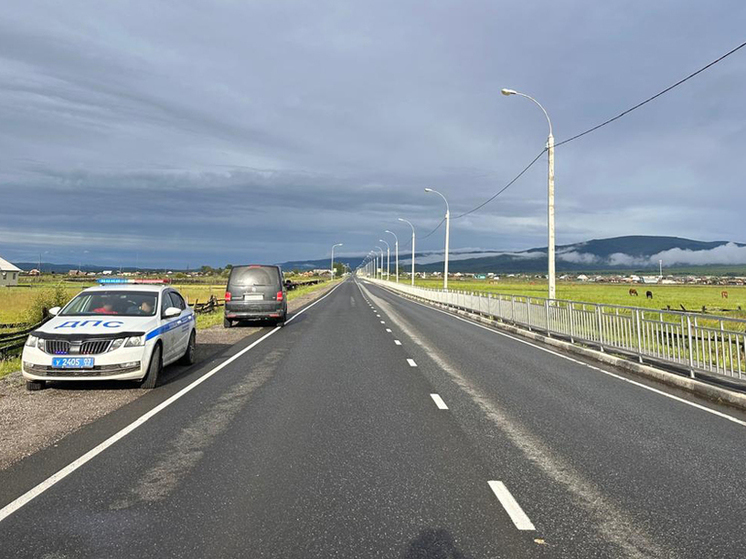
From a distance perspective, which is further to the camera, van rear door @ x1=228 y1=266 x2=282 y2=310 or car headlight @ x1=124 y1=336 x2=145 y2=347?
van rear door @ x1=228 y1=266 x2=282 y2=310

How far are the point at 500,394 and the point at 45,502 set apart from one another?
6.47 m

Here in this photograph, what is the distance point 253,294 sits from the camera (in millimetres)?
20609

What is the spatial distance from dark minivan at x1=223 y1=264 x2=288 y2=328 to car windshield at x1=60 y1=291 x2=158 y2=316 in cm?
994

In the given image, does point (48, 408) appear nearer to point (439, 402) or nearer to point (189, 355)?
point (189, 355)

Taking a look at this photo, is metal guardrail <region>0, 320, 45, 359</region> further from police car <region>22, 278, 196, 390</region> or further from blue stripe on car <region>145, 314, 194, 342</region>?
police car <region>22, 278, 196, 390</region>

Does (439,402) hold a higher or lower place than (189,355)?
lower

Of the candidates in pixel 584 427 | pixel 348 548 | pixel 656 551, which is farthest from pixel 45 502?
pixel 584 427

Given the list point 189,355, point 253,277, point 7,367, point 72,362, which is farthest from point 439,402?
point 253,277

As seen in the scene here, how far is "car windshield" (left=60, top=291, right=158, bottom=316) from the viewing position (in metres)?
9.93

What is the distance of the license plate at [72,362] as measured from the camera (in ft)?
27.1

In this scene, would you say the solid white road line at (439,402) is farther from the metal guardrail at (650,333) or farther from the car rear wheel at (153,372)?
the metal guardrail at (650,333)

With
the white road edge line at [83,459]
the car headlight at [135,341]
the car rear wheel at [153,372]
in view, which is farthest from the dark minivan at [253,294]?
the car headlight at [135,341]

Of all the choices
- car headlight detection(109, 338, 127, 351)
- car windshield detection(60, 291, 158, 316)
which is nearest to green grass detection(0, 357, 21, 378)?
car windshield detection(60, 291, 158, 316)

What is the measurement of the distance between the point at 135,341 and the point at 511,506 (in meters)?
6.43
